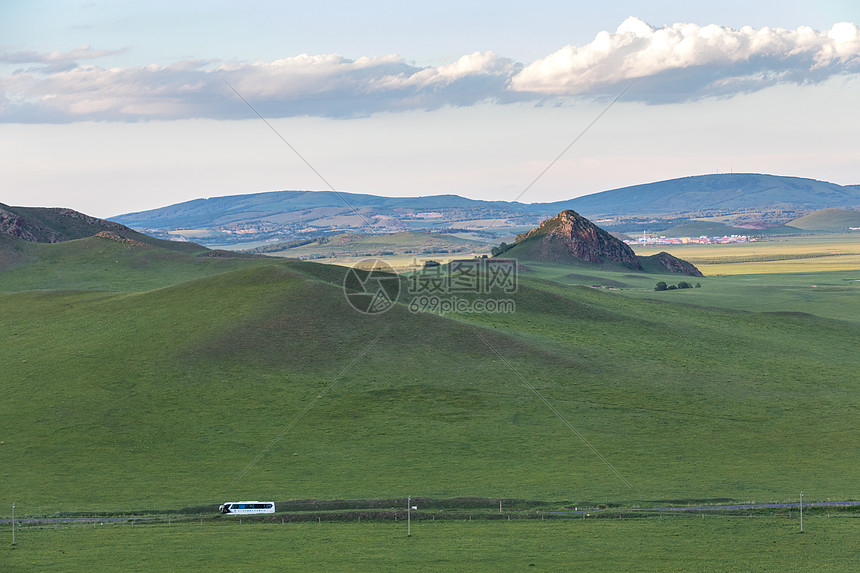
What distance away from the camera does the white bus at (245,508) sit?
59.4m

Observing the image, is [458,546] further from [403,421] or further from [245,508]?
[403,421]

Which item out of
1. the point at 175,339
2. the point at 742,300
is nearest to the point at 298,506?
the point at 175,339

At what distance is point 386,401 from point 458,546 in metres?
34.4

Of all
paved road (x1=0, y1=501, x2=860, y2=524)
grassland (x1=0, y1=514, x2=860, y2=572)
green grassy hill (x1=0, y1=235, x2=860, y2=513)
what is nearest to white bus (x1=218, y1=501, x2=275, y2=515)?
grassland (x1=0, y1=514, x2=860, y2=572)

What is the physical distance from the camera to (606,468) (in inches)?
2731

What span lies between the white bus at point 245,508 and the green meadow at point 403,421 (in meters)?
2.14

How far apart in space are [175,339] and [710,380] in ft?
207

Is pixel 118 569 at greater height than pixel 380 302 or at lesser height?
lesser

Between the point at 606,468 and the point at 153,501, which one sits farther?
the point at 606,468

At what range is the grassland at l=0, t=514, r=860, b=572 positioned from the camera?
49.8 m

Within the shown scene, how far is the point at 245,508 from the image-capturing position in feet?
196

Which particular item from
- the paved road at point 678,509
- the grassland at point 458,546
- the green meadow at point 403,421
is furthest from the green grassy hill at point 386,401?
the grassland at point 458,546

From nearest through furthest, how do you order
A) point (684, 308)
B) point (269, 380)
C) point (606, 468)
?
point (606, 468)
point (269, 380)
point (684, 308)

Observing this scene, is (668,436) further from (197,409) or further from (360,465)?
(197,409)
